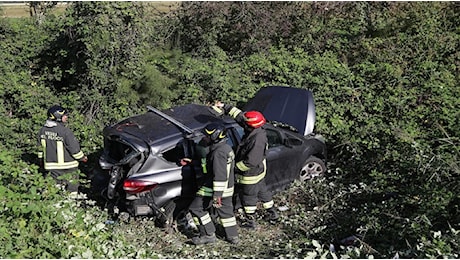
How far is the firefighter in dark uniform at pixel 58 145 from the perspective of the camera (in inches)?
276

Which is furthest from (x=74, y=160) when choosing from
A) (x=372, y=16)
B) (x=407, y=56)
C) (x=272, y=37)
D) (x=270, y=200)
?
(x=372, y=16)

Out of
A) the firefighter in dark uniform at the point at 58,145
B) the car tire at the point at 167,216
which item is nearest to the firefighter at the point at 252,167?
the car tire at the point at 167,216

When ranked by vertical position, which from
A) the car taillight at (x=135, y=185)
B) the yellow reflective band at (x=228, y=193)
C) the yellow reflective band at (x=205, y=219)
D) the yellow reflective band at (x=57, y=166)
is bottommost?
the yellow reflective band at (x=205, y=219)

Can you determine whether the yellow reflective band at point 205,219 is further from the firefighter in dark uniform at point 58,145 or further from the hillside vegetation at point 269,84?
Answer: the firefighter in dark uniform at point 58,145

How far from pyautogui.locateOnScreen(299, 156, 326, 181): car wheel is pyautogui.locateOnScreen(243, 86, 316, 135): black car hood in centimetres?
50

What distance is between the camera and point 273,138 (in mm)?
7441

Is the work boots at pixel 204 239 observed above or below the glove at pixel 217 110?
below

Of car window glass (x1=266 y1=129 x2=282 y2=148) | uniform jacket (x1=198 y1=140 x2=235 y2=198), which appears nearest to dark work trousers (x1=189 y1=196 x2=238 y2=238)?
uniform jacket (x1=198 y1=140 x2=235 y2=198)

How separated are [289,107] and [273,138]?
1.29 metres

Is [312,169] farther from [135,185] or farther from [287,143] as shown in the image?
[135,185]

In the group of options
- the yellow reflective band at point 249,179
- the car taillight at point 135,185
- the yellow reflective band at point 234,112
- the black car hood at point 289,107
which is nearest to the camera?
the car taillight at point 135,185

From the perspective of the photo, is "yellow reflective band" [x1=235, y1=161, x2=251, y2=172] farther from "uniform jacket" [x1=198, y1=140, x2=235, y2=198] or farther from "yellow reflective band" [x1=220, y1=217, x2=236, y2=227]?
A: "yellow reflective band" [x1=220, y1=217, x2=236, y2=227]

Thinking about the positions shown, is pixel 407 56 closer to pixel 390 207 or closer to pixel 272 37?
pixel 272 37

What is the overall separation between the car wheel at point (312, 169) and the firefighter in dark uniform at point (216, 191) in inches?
77.5
